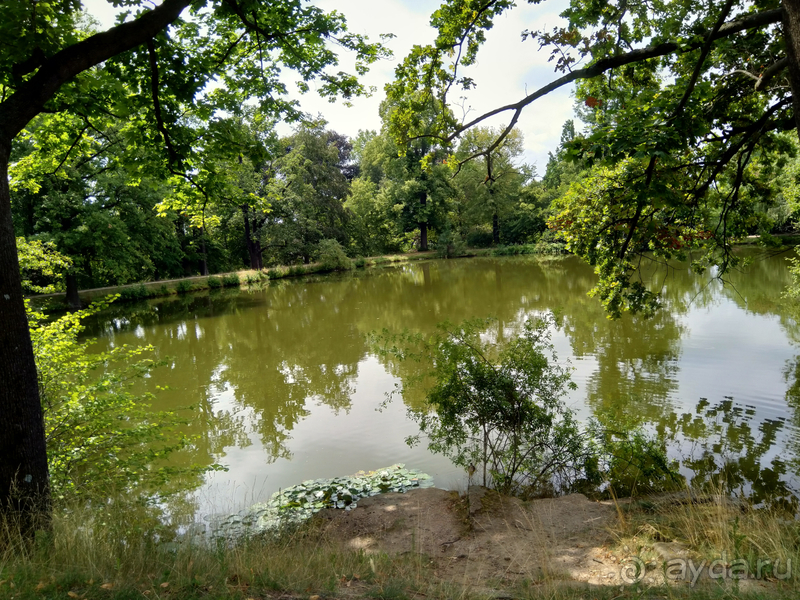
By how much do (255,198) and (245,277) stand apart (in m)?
24.9

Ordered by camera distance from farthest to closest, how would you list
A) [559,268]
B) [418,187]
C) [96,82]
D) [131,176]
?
[418,187] < [559,268] < [131,176] < [96,82]

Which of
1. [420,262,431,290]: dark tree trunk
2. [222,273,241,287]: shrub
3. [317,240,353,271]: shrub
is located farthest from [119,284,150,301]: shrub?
[420,262,431,290]: dark tree trunk

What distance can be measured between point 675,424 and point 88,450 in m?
7.34

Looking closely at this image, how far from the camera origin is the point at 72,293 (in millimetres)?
21516

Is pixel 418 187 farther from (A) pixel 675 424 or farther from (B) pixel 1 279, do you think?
(B) pixel 1 279

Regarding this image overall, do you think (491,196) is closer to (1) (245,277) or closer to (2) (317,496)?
(1) (245,277)

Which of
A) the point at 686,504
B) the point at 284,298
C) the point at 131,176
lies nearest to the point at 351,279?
the point at 284,298

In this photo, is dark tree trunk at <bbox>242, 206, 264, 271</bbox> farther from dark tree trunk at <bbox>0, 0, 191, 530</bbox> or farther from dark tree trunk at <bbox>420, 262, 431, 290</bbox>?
dark tree trunk at <bbox>0, 0, 191, 530</bbox>

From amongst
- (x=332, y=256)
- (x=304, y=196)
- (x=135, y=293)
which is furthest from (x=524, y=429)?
(x=304, y=196)

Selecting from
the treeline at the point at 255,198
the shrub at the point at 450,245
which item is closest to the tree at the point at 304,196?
the treeline at the point at 255,198

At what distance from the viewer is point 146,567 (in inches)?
122

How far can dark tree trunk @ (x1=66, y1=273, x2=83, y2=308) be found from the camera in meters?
21.2

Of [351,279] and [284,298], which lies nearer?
[284,298]

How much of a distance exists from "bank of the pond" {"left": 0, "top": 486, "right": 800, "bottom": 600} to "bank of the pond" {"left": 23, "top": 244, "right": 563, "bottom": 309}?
13.8 m
